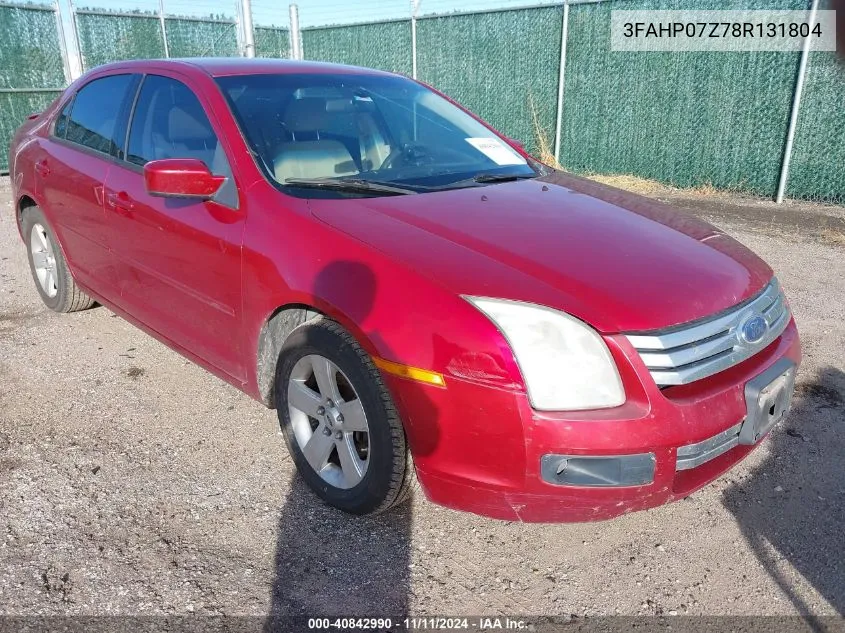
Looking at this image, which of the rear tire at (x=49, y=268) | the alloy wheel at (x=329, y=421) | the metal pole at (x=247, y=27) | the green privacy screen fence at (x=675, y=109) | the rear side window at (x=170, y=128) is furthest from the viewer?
the metal pole at (x=247, y=27)

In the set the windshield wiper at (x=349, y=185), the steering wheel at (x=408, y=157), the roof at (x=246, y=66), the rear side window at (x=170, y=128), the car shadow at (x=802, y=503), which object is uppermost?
the roof at (x=246, y=66)

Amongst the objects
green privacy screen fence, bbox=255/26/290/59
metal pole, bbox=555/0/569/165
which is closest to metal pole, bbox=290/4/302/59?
green privacy screen fence, bbox=255/26/290/59

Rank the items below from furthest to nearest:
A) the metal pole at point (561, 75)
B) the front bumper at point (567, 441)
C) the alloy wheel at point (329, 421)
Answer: the metal pole at point (561, 75), the alloy wheel at point (329, 421), the front bumper at point (567, 441)

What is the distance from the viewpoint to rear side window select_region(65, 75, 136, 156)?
375 centimetres

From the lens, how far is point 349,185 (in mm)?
2881

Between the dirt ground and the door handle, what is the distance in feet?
3.27

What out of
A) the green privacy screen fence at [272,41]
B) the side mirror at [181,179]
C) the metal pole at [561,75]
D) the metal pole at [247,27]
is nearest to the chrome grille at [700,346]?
the side mirror at [181,179]

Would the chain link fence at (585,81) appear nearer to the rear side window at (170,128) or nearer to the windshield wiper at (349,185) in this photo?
the windshield wiper at (349,185)

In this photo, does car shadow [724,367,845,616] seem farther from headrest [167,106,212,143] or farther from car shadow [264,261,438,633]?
headrest [167,106,212,143]

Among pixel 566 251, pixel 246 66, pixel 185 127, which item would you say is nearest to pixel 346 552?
pixel 566 251

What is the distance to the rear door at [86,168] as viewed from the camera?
3734 mm

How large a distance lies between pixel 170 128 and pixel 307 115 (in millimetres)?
712

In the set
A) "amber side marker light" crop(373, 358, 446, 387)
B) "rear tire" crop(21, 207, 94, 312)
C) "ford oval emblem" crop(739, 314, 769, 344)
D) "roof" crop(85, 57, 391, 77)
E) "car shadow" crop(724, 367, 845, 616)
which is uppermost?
"roof" crop(85, 57, 391, 77)

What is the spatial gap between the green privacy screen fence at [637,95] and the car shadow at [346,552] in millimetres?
7823
